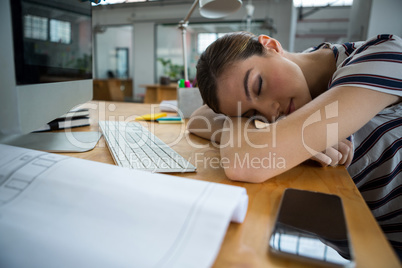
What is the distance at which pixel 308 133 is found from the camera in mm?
461

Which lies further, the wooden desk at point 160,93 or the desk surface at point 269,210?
the wooden desk at point 160,93

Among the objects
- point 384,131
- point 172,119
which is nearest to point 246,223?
point 384,131

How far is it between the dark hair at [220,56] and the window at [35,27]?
35cm

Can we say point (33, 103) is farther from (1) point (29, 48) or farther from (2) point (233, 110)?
(2) point (233, 110)

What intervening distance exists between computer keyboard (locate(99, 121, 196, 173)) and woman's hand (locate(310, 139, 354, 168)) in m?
0.24

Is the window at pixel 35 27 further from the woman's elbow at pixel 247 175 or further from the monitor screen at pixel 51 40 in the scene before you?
the woman's elbow at pixel 247 175

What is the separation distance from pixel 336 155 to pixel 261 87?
0.22 metres

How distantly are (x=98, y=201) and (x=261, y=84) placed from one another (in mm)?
453

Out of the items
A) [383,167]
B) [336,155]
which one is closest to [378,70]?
[336,155]

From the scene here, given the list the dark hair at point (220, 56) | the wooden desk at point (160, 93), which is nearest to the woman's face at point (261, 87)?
the dark hair at point (220, 56)

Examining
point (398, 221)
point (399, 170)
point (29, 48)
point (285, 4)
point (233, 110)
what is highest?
point (285, 4)

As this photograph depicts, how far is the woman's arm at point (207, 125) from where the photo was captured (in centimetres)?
75

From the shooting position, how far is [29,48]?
0.40 m

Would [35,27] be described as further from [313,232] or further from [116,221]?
[313,232]
